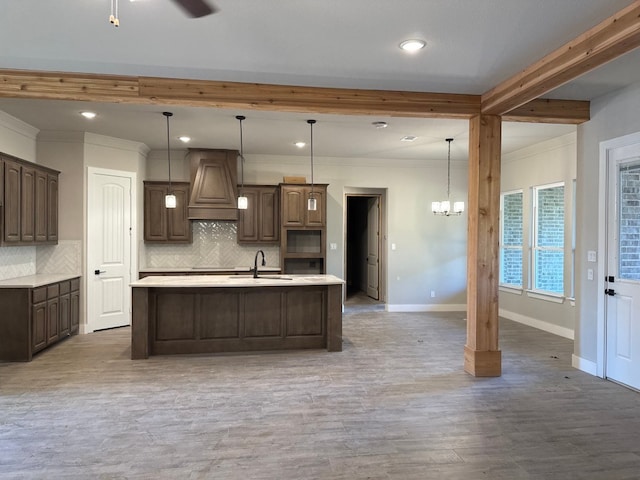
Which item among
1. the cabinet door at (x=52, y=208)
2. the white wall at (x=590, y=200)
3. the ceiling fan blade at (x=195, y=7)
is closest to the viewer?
the ceiling fan blade at (x=195, y=7)

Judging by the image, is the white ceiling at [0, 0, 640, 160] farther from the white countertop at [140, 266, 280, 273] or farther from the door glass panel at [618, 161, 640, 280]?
the white countertop at [140, 266, 280, 273]

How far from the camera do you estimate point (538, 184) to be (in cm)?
634

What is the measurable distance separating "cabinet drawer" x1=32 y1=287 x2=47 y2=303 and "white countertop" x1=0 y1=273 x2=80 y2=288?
6 centimetres

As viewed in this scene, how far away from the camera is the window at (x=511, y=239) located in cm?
693

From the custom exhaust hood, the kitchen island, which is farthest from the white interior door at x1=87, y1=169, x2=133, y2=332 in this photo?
the kitchen island

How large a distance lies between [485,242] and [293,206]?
3.58 metres

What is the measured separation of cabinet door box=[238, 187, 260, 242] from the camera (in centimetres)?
696

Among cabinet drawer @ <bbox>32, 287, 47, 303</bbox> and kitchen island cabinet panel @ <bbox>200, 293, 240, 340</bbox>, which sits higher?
cabinet drawer @ <bbox>32, 287, 47, 303</bbox>

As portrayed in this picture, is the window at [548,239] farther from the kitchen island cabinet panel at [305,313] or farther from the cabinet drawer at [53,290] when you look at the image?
the cabinet drawer at [53,290]

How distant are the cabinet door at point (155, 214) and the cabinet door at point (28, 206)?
1736mm

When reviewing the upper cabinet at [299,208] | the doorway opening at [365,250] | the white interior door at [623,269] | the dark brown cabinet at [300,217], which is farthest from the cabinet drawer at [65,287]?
the white interior door at [623,269]

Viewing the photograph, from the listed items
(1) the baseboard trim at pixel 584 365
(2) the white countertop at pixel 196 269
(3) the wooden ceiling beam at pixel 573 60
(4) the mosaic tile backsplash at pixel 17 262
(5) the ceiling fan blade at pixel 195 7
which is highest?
(3) the wooden ceiling beam at pixel 573 60

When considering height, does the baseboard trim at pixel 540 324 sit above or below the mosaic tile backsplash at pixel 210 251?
below

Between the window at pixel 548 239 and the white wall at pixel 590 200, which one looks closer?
the white wall at pixel 590 200
